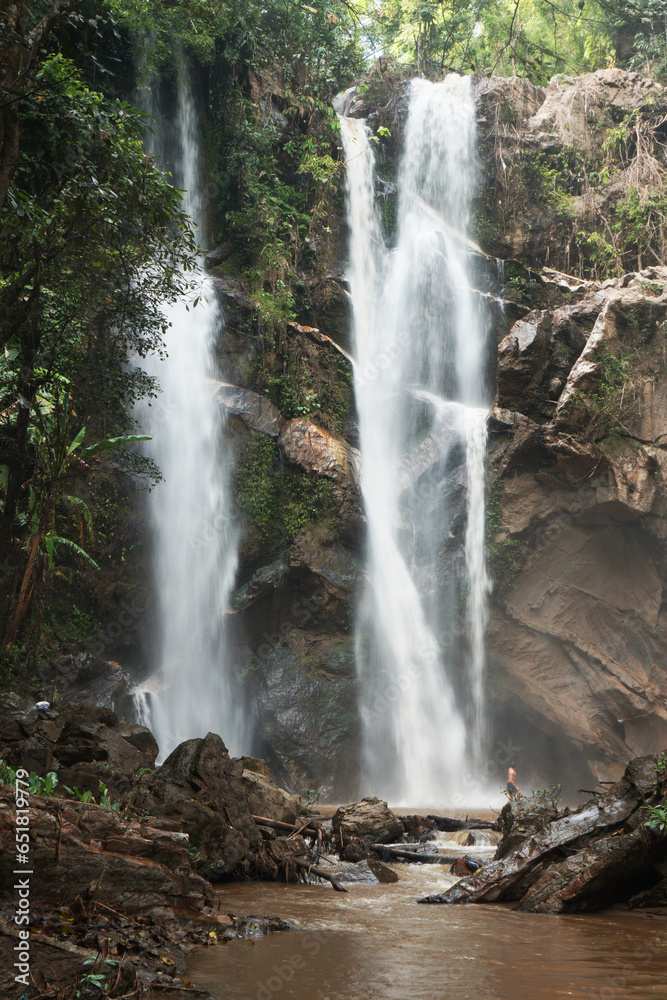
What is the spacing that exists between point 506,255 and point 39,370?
52.0ft

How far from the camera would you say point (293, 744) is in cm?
1566

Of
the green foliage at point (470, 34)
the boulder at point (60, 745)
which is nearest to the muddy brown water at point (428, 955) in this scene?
the boulder at point (60, 745)

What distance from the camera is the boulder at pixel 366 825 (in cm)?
913

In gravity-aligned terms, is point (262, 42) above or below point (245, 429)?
above

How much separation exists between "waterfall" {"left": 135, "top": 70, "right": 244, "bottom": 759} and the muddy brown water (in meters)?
10.1

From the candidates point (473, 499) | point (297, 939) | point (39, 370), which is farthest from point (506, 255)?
point (297, 939)

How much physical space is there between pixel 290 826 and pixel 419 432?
12.4 meters

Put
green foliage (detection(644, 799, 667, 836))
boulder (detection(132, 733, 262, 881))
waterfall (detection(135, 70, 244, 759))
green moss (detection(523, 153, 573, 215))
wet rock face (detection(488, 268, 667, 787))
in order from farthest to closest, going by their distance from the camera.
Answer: green moss (detection(523, 153, 573, 215)), waterfall (detection(135, 70, 244, 759)), wet rock face (detection(488, 268, 667, 787)), boulder (detection(132, 733, 262, 881)), green foliage (detection(644, 799, 667, 836))

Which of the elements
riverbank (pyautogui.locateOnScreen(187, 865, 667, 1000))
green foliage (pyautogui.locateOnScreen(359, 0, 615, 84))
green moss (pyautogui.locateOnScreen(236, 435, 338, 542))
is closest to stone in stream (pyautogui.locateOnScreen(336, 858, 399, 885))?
riverbank (pyautogui.locateOnScreen(187, 865, 667, 1000))

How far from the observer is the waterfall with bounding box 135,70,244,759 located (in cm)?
1620

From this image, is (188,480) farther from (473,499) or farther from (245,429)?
(473,499)

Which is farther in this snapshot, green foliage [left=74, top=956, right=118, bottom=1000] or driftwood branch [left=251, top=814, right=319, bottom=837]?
driftwood branch [left=251, top=814, right=319, bottom=837]

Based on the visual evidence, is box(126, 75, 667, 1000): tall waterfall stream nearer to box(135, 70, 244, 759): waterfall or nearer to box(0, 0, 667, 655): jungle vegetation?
box(135, 70, 244, 759): waterfall

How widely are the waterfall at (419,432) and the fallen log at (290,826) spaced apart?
23.4 ft
